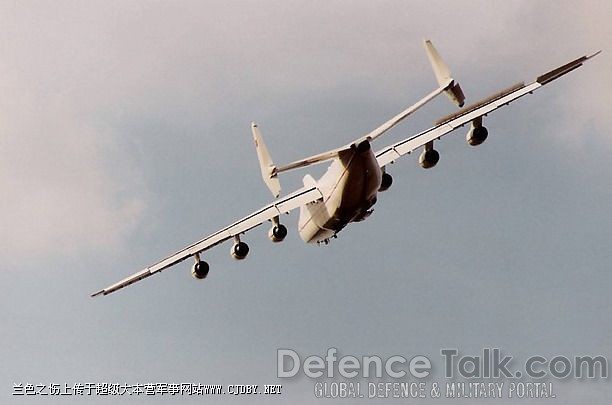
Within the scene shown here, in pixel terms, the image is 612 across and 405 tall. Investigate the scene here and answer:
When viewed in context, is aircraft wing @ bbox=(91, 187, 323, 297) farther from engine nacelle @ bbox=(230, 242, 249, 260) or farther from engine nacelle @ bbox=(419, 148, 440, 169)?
engine nacelle @ bbox=(419, 148, 440, 169)

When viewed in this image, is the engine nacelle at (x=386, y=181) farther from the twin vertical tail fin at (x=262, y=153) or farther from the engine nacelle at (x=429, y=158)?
the twin vertical tail fin at (x=262, y=153)

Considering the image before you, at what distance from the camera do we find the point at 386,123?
67.3m

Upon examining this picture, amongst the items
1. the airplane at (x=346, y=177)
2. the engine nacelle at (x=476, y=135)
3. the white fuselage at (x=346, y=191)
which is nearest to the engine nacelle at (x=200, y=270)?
the airplane at (x=346, y=177)

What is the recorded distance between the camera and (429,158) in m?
76.3

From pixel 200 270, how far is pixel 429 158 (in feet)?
56.4

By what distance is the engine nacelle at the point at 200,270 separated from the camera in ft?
269

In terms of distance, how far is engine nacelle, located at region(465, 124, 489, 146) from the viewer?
7306cm

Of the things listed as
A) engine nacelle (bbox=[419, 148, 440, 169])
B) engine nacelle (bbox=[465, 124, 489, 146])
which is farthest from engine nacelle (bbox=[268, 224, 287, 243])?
engine nacelle (bbox=[465, 124, 489, 146])

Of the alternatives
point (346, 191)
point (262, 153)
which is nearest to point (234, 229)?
point (262, 153)

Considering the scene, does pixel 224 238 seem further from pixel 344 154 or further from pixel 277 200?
pixel 344 154

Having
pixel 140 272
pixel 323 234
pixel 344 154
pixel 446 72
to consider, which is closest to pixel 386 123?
pixel 344 154

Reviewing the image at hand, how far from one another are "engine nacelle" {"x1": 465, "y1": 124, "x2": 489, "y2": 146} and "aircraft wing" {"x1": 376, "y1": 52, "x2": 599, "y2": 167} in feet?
2.29

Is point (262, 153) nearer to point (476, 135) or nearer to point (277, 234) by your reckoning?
point (277, 234)

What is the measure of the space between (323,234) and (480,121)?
12.6 meters
